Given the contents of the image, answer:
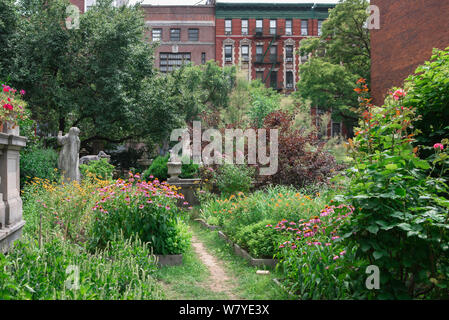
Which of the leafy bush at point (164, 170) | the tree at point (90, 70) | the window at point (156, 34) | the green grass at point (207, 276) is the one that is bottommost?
the green grass at point (207, 276)

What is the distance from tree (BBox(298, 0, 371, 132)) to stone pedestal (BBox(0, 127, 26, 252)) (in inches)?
1002

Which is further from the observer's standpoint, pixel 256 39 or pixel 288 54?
pixel 288 54

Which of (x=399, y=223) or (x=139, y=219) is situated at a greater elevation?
(x=399, y=223)

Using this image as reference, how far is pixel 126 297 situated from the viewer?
11.3 feet

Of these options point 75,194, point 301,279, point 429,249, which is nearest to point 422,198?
point 429,249

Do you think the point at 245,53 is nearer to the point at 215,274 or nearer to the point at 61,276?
the point at 215,274

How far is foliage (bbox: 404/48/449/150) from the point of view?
452 centimetres

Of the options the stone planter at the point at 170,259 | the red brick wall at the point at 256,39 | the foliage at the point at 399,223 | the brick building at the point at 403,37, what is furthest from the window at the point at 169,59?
the foliage at the point at 399,223

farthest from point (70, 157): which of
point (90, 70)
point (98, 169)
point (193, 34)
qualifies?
point (193, 34)

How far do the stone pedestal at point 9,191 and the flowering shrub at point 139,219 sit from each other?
118 centimetres

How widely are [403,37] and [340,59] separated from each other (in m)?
11.2

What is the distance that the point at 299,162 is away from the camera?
1183 cm

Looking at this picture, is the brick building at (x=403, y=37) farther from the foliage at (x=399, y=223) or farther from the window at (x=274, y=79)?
the window at (x=274, y=79)

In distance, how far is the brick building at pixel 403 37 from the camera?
15875 millimetres
